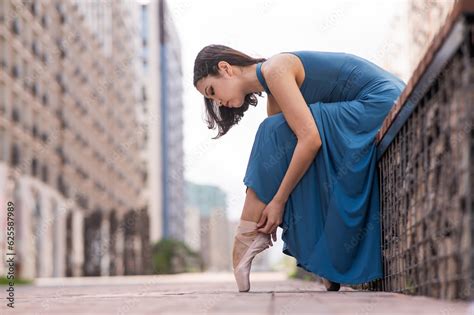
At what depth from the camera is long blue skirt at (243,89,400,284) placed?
388cm

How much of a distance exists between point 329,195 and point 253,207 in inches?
14.5

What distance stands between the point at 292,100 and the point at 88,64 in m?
45.7

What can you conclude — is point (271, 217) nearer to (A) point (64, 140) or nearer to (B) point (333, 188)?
(B) point (333, 188)

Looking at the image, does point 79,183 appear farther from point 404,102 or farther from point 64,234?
point 404,102

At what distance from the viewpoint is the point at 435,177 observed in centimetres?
271

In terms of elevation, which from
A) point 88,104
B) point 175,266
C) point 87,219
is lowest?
point 175,266

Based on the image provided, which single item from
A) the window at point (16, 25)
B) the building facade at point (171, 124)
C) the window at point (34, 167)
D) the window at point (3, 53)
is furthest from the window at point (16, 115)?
the building facade at point (171, 124)

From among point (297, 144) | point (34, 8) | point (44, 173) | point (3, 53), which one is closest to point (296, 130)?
point (297, 144)

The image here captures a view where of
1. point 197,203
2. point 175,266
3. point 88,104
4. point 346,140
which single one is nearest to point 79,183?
point 88,104

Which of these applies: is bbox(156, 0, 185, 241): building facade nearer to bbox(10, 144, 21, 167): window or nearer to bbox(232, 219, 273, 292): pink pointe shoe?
bbox(10, 144, 21, 167): window

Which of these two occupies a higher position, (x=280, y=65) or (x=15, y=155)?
(x=15, y=155)

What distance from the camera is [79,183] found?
45531 mm

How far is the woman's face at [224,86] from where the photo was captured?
419 centimetres

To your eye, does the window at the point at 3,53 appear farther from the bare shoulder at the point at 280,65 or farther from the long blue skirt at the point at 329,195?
the long blue skirt at the point at 329,195
